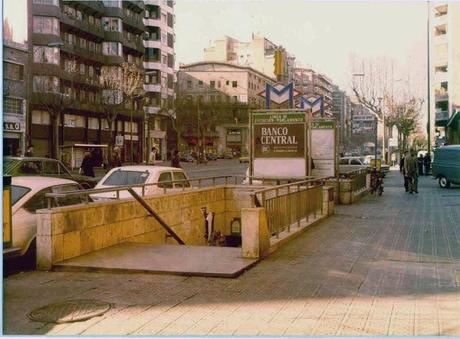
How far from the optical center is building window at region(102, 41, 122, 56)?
208 feet

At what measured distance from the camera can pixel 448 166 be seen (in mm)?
31594

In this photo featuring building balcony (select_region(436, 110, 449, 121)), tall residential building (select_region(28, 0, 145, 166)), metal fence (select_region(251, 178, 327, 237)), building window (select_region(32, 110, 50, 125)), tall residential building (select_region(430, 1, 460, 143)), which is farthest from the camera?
building balcony (select_region(436, 110, 449, 121))

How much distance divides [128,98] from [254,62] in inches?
1806

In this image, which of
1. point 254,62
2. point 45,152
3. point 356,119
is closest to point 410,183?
point 356,119

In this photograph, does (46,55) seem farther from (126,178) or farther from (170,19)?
(126,178)

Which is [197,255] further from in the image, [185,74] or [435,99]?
[185,74]

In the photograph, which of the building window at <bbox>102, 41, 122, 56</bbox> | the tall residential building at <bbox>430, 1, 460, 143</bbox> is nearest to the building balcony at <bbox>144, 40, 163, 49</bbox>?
the building window at <bbox>102, 41, 122, 56</bbox>

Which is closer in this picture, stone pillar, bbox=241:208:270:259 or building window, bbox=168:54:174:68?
stone pillar, bbox=241:208:270:259

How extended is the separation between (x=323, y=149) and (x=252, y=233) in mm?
12550

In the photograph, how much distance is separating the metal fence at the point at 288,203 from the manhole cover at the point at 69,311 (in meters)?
3.50

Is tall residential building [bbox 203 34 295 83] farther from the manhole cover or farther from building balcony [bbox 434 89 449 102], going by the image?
the manhole cover

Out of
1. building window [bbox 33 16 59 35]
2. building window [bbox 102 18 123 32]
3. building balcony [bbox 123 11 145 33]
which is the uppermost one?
building balcony [bbox 123 11 145 33]

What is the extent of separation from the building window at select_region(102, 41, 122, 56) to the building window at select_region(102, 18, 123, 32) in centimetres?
146

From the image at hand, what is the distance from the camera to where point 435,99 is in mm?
75875
